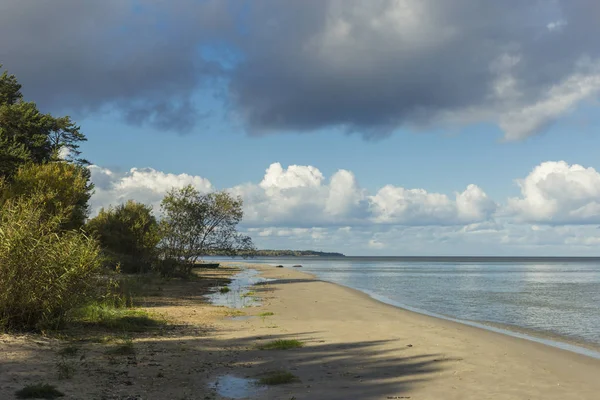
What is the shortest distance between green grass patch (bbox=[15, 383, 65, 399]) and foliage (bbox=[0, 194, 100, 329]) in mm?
5112

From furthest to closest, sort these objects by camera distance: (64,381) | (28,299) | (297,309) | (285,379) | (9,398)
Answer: (297,309) < (28,299) < (285,379) < (64,381) < (9,398)

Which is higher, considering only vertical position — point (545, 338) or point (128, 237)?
point (128, 237)

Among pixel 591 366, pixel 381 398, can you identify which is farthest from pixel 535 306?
pixel 381 398

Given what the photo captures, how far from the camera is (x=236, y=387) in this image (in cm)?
1060

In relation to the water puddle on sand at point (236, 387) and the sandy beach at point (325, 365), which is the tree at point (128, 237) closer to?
the sandy beach at point (325, 365)

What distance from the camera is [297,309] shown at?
2766 cm

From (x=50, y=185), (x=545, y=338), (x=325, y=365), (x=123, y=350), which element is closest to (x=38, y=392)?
(x=123, y=350)

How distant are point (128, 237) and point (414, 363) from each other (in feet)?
146

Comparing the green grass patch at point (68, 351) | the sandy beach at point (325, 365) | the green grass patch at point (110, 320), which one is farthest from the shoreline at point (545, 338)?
the green grass patch at point (68, 351)

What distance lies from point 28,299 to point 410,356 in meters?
10.3

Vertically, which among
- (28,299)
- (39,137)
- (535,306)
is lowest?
(535,306)

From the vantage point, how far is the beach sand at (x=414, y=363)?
10.6 meters

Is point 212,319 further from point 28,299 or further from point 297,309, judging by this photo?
point 28,299

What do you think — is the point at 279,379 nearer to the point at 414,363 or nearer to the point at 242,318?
the point at 414,363
